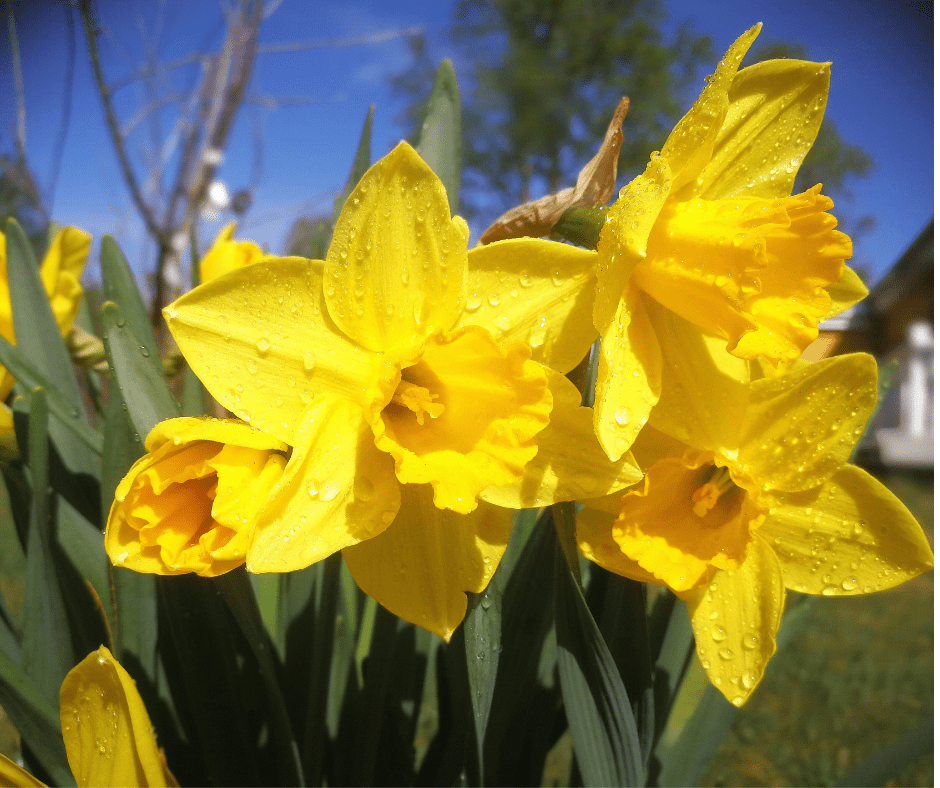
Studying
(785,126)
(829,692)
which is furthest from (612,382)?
(829,692)

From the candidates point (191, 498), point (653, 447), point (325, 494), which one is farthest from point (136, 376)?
point (653, 447)

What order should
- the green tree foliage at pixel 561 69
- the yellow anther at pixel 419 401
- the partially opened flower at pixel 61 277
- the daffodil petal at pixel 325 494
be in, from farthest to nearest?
the green tree foliage at pixel 561 69, the partially opened flower at pixel 61 277, the yellow anther at pixel 419 401, the daffodil petal at pixel 325 494

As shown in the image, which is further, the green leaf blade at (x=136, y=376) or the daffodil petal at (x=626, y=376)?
the green leaf blade at (x=136, y=376)

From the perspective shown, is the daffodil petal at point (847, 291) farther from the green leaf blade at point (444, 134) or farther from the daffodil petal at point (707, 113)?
the green leaf blade at point (444, 134)

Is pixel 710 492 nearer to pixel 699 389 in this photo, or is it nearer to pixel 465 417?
pixel 699 389

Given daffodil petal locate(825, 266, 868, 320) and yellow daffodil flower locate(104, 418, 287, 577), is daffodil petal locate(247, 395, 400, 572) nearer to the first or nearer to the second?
yellow daffodil flower locate(104, 418, 287, 577)

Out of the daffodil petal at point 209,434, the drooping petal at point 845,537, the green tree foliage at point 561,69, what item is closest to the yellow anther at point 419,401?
the daffodil petal at point 209,434

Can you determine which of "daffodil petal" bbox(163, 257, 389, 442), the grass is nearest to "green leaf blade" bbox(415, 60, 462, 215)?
"daffodil petal" bbox(163, 257, 389, 442)
